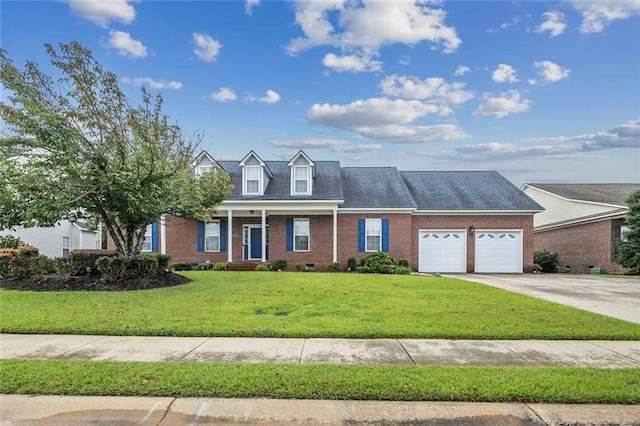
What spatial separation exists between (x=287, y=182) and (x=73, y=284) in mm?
12291

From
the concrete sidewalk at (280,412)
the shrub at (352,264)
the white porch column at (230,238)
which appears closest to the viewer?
the concrete sidewalk at (280,412)

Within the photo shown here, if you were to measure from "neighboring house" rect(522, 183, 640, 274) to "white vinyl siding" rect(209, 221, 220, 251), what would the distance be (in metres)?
20.8

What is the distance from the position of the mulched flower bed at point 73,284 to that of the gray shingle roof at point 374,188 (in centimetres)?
1107

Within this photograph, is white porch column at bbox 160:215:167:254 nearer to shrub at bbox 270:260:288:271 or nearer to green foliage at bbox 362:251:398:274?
shrub at bbox 270:260:288:271

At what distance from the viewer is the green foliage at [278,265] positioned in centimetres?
1838

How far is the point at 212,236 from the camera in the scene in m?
20.1

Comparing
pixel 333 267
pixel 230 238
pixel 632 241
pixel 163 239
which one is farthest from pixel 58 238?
→ pixel 632 241

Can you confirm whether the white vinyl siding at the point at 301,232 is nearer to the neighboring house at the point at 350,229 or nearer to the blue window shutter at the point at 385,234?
the neighboring house at the point at 350,229

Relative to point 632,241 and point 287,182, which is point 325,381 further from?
point 632,241

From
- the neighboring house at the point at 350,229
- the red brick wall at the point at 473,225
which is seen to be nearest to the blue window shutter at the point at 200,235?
the neighboring house at the point at 350,229

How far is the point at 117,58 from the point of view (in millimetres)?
12320

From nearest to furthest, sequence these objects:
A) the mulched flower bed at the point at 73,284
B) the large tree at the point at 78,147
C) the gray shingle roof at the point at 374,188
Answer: the large tree at the point at 78,147 < the mulched flower bed at the point at 73,284 < the gray shingle roof at the point at 374,188

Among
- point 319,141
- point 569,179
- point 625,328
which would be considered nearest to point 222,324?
point 625,328

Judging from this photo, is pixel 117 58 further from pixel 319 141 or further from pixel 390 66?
pixel 319 141
